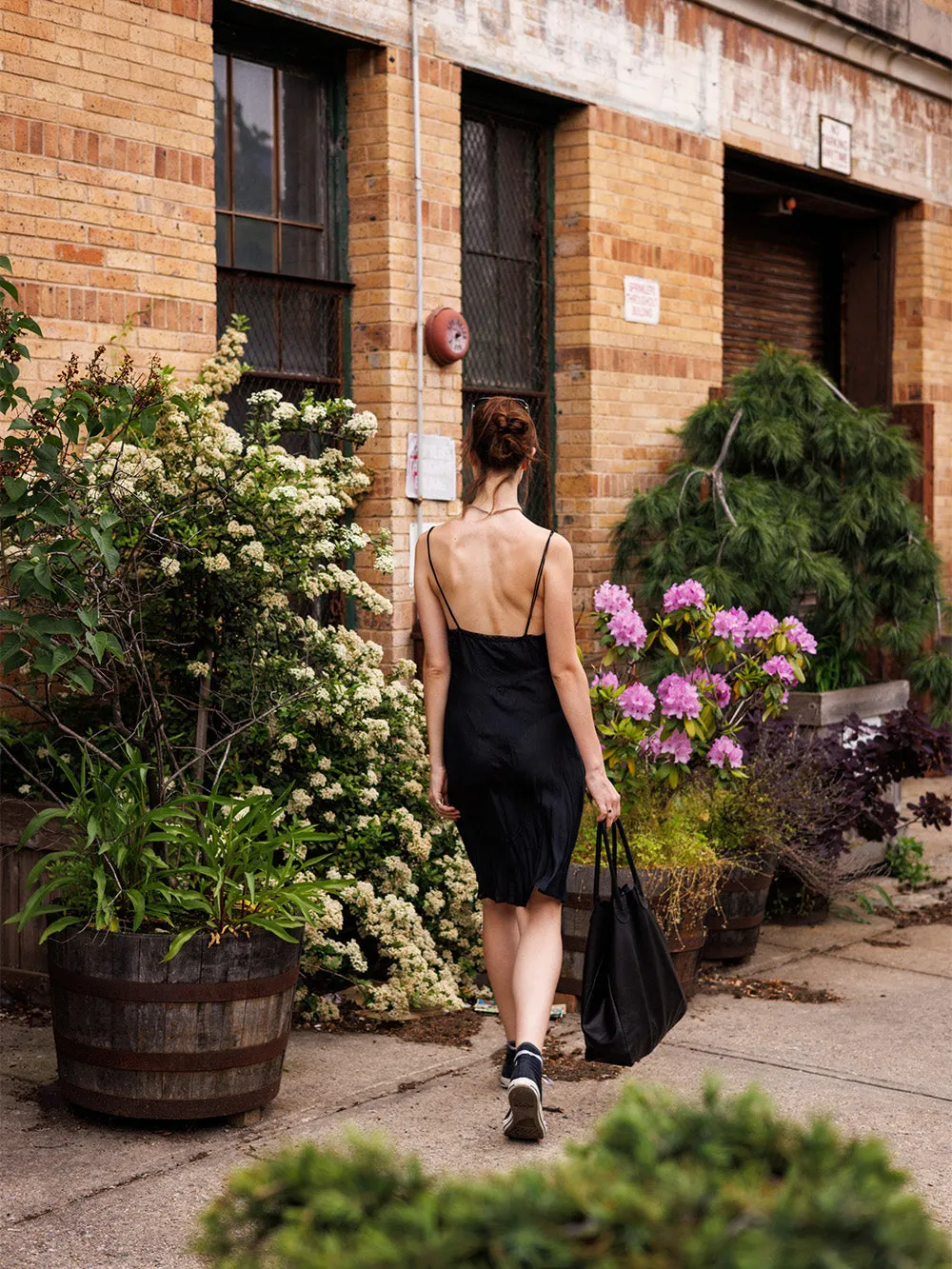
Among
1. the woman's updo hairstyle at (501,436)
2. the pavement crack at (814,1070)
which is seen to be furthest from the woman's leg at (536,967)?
the woman's updo hairstyle at (501,436)

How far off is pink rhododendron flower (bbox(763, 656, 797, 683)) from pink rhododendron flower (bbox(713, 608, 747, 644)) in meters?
0.15

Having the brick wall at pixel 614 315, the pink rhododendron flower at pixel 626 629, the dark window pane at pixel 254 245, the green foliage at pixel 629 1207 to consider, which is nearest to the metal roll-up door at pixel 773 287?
the brick wall at pixel 614 315

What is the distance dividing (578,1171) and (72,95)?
17.8 ft

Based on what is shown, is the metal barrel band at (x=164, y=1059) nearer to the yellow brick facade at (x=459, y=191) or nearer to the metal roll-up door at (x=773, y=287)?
the yellow brick facade at (x=459, y=191)

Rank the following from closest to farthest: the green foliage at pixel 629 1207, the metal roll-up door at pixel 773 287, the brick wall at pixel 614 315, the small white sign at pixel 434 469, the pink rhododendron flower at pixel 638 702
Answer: the green foliage at pixel 629 1207 → the pink rhododendron flower at pixel 638 702 → the small white sign at pixel 434 469 → the brick wall at pixel 614 315 → the metal roll-up door at pixel 773 287

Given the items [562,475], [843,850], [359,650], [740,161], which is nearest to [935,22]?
[740,161]

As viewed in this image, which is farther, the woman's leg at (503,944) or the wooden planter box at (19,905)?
the wooden planter box at (19,905)

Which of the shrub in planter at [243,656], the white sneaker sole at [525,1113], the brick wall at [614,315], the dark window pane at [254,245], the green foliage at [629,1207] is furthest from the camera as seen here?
the brick wall at [614,315]

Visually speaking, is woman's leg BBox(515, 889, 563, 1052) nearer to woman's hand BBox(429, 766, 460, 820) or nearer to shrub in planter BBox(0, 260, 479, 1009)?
woman's hand BBox(429, 766, 460, 820)

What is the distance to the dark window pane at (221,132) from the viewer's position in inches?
283

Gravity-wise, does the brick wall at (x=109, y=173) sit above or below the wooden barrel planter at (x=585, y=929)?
above

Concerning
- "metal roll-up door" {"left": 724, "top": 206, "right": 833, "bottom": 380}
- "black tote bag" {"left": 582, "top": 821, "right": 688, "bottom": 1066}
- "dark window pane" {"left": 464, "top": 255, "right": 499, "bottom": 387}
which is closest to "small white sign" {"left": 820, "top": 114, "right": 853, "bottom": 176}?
"metal roll-up door" {"left": 724, "top": 206, "right": 833, "bottom": 380}

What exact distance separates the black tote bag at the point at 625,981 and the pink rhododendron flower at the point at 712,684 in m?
1.72

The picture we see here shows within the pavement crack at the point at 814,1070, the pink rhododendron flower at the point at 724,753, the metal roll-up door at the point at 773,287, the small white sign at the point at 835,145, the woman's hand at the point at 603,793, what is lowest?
the pavement crack at the point at 814,1070
